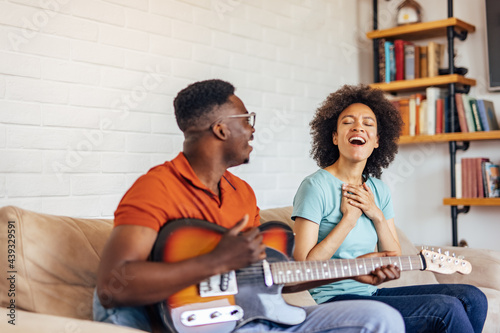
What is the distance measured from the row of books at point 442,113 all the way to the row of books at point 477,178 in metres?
0.21

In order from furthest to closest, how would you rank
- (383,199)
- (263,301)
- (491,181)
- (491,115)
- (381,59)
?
1. (381,59)
2. (491,115)
3. (491,181)
4. (383,199)
5. (263,301)

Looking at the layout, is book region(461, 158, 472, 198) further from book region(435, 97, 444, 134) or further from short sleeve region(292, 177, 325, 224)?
short sleeve region(292, 177, 325, 224)

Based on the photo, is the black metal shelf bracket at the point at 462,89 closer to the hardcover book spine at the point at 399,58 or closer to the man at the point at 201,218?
the hardcover book spine at the point at 399,58

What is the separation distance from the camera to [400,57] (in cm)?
371

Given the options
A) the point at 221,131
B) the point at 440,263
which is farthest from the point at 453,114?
the point at 221,131

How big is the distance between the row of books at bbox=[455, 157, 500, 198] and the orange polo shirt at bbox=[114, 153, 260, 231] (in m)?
2.29

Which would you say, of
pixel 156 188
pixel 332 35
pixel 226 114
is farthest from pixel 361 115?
pixel 332 35

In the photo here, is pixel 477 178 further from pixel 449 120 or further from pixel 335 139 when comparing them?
pixel 335 139

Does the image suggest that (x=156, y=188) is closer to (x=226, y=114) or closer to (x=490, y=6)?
(x=226, y=114)

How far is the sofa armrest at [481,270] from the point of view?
7.85 feet

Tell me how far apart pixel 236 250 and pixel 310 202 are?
69 cm

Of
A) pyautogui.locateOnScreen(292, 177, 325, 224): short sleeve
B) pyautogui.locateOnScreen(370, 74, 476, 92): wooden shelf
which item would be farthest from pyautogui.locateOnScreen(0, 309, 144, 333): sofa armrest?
pyautogui.locateOnScreen(370, 74, 476, 92): wooden shelf

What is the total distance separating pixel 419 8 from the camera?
3.71 metres

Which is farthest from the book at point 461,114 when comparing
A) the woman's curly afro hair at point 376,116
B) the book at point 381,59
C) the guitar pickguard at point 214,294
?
the guitar pickguard at point 214,294
